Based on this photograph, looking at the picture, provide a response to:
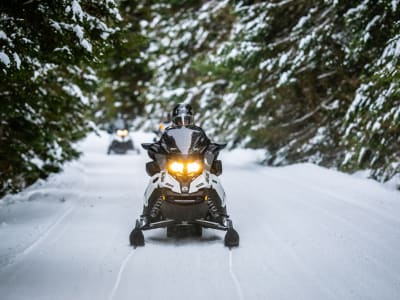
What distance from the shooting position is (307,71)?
1388 cm

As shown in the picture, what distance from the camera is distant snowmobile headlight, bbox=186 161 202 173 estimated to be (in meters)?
6.65

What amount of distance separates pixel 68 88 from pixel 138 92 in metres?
29.7

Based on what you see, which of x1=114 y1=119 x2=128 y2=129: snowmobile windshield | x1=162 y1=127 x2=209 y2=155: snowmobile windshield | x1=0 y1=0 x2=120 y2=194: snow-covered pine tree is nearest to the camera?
x1=0 y1=0 x2=120 y2=194: snow-covered pine tree

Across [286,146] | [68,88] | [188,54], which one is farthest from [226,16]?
[68,88]

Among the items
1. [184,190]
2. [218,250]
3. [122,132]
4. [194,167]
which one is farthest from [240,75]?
[122,132]

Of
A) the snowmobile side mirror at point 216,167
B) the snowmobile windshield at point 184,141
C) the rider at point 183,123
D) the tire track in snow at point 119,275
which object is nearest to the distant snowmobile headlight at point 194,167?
the snowmobile windshield at point 184,141

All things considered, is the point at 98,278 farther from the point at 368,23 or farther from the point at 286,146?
the point at 286,146

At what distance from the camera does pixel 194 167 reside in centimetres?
667

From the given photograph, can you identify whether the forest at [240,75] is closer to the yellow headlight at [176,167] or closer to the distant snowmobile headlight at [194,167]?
the yellow headlight at [176,167]

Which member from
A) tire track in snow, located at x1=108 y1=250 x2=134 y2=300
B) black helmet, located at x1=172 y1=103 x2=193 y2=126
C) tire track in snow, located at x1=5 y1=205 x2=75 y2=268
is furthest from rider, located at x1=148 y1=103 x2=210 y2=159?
tire track in snow, located at x1=5 y1=205 x2=75 y2=268

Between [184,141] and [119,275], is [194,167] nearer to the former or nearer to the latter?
[184,141]

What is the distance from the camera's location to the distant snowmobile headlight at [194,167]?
6.65 meters

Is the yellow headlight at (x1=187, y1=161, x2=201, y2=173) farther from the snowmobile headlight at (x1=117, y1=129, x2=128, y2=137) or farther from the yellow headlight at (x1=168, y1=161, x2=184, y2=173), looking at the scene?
the snowmobile headlight at (x1=117, y1=129, x2=128, y2=137)

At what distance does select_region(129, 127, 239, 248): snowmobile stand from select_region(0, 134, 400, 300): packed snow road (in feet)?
0.91
